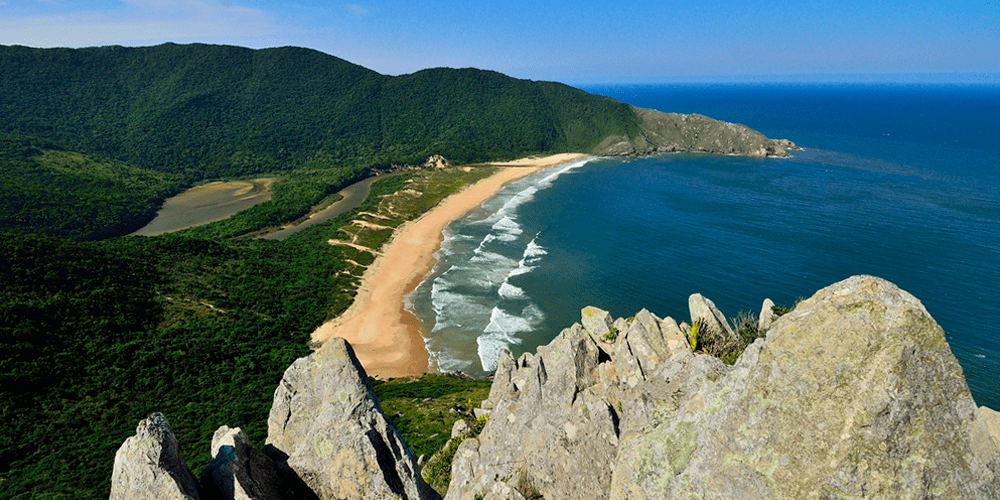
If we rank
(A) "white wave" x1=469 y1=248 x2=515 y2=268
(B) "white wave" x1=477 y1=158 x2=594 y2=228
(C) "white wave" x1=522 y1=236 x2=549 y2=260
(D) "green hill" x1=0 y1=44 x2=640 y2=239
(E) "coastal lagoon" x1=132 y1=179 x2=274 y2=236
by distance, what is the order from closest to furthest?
(A) "white wave" x1=469 y1=248 x2=515 y2=268 < (C) "white wave" x1=522 y1=236 x2=549 y2=260 < (B) "white wave" x1=477 y1=158 x2=594 y2=228 < (E) "coastal lagoon" x1=132 y1=179 x2=274 y2=236 < (D) "green hill" x1=0 y1=44 x2=640 y2=239

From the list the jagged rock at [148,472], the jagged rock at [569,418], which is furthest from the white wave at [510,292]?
the jagged rock at [148,472]

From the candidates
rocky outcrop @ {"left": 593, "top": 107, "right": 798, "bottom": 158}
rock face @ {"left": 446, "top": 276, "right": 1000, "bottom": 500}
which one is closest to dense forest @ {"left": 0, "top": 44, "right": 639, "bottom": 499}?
rock face @ {"left": 446, "top": 276, "right": 1000, "bottom": 500}

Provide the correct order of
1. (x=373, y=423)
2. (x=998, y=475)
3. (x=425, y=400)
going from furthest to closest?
(x=425, y=400) → (x=373, y=423) → (x=998, y=475)

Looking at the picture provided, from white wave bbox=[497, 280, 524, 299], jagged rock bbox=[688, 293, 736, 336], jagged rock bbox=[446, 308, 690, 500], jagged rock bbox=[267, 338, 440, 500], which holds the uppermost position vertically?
jagged rock bbox=[267, 338, 440, 500]

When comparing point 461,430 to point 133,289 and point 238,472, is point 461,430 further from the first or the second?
point 133,289

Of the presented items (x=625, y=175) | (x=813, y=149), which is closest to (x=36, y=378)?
(x=625, y=175)

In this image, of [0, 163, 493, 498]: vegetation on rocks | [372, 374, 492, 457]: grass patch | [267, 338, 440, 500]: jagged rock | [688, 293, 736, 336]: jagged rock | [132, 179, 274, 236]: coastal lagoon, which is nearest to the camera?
[267, 338, 440, 500]: jagged rock

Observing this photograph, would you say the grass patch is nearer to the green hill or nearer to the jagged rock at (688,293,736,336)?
the jagged rock at (688,293,736,336)

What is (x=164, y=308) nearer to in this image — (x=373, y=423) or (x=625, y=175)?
(x=373, y=423)
